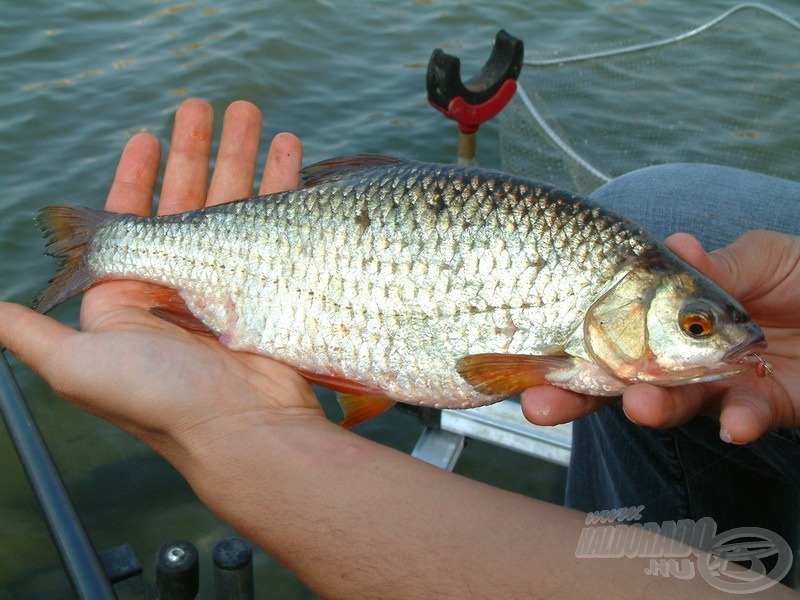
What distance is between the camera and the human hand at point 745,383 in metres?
2.32

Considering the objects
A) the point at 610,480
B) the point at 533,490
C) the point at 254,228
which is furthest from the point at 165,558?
the point at 533,490

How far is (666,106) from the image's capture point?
8312 millimetres

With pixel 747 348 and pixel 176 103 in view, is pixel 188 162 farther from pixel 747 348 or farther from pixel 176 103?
pixel 176 103

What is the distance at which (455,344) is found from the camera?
2709 mm

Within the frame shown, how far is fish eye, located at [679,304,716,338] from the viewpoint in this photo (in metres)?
2.44

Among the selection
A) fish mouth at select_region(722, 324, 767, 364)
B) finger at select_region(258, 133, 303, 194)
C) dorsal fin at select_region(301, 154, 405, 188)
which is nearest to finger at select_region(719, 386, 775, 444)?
fish mouth at select_region(722, 324, 767, 364)

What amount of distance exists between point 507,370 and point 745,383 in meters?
0.76

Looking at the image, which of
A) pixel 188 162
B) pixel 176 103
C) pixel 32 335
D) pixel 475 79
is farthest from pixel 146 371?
pixel 176 103

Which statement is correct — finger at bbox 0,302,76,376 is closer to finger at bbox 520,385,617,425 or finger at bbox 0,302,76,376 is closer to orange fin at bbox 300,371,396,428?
orange fin at bbox 300,371,396,428

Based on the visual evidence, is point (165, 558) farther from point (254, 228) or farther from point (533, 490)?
point (533, 490)

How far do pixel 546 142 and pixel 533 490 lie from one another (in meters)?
2.92

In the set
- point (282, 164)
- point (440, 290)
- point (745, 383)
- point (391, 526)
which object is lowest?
point (391, 526)

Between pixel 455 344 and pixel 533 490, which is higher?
pixel 455 344

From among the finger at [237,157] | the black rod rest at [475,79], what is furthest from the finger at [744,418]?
the black rod rest at [475,79]
